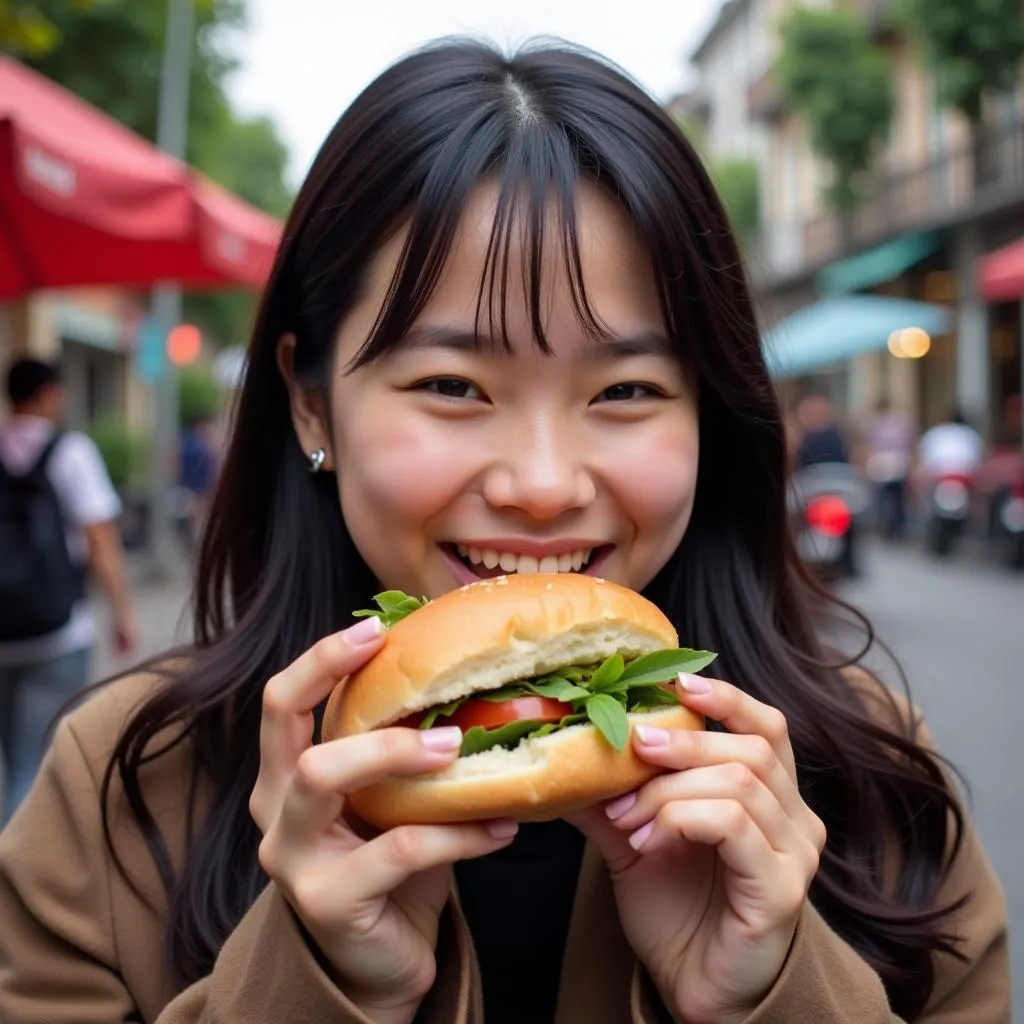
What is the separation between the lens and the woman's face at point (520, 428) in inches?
69.5

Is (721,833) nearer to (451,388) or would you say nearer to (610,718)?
(610,718)

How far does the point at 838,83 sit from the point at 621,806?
30606 millimetres

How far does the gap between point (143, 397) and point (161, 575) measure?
23.8 m

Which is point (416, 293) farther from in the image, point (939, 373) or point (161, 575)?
point (939, 373)

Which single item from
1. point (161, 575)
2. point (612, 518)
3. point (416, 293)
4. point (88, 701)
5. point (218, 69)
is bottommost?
point (161, 575)

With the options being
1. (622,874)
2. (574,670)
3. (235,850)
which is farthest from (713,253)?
(235,850)

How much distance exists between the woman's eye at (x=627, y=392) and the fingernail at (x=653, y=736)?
1.71 ft

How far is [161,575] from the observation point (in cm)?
1677

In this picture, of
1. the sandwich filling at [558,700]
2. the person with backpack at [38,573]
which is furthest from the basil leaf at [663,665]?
the person with backpack at [38,573]

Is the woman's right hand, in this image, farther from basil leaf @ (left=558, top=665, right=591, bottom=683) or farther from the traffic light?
the traffic light

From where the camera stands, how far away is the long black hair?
1846 mm

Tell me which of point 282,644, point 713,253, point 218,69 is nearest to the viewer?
point 713,253

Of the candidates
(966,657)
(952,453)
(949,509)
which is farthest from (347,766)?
(952,453)

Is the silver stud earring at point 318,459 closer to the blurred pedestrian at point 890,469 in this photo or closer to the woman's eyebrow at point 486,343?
the woman's eyebrow at point 486,343
